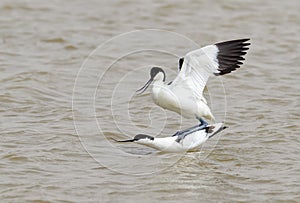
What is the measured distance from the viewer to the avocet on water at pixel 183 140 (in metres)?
8.03

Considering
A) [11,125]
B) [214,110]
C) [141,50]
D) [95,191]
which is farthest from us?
[141,50]

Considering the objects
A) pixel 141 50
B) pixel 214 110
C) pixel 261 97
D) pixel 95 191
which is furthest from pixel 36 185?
pixel 141 50

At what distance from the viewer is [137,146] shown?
28.7ft

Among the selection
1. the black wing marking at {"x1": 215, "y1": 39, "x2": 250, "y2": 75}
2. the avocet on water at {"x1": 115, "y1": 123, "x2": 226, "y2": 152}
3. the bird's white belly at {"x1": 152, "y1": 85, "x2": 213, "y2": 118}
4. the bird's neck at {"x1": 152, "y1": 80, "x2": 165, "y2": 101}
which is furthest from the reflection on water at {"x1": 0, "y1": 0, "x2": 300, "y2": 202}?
the black wing marking at {"x1": 215, "y1": 39, "x2": 250, "y2": 75}

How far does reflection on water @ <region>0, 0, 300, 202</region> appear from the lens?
744cm

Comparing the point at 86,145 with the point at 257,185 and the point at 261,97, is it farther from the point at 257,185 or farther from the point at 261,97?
the point at 261,97

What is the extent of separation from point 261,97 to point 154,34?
3.58 m

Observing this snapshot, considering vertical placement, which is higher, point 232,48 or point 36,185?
point 232,48

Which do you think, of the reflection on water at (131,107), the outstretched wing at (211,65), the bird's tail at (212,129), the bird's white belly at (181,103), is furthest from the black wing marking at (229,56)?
the reflection on water at (131,107)

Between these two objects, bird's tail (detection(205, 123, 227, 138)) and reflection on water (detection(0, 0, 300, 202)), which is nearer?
reflection on water (detection(0, 0, 300, 202))

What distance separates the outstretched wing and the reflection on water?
778 millimetres

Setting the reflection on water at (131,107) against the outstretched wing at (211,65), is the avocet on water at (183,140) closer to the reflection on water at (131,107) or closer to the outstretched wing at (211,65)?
the reflection on water at (131,107)

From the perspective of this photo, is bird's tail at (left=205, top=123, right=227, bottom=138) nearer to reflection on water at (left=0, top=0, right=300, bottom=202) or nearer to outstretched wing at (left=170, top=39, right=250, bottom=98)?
reflection on water at (left=0, top=0, right=300, bottom=202)

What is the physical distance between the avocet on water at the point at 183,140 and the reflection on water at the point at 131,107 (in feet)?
0.50
